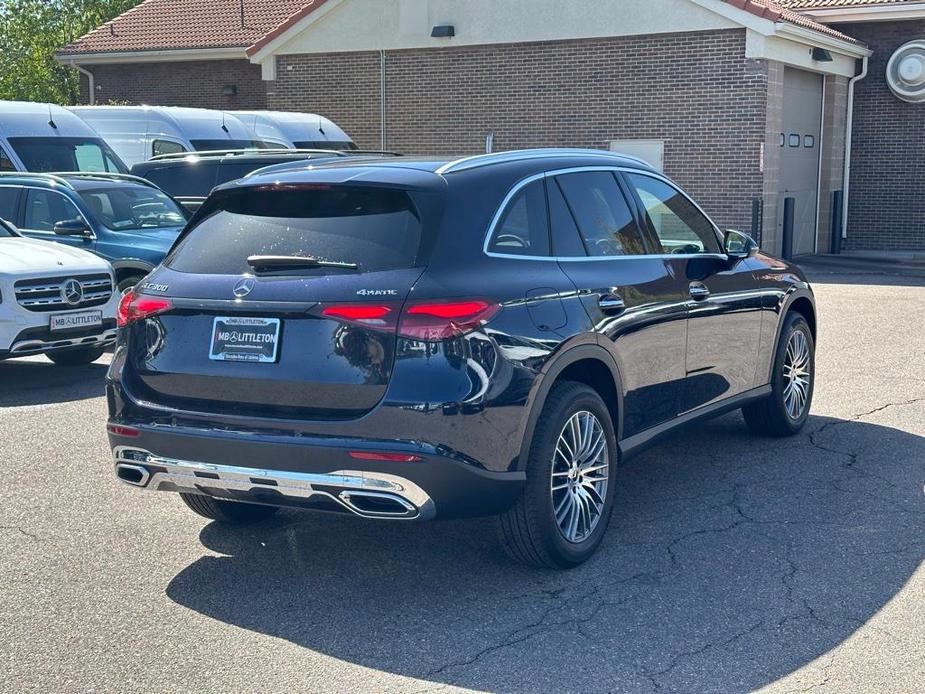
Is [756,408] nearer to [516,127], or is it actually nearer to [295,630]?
[295,630]

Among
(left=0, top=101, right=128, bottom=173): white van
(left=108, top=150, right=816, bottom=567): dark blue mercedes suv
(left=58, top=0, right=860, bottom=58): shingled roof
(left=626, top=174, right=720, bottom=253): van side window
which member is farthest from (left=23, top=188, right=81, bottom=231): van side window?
(left=58, top=0, right=860, bottom=58): shingled roof

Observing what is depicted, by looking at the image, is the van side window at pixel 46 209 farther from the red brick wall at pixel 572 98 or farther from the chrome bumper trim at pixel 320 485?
A: the red brick wall at pixel 572 98

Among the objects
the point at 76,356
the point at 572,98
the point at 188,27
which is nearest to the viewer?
the point at 76,356

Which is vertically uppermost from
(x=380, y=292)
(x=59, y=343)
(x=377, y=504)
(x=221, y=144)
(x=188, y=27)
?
(x=188, y=27)

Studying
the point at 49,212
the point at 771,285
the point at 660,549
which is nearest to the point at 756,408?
the point at 771,285

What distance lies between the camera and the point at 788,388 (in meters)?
8.02

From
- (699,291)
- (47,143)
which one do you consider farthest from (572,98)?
(699,291)

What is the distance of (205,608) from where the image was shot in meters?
5.12

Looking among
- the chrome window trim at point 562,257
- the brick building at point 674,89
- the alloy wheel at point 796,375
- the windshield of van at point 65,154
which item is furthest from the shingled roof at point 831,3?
the chrome window trim at point 562,257

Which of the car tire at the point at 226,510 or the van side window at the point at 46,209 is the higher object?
the van side window at the point at 46,209

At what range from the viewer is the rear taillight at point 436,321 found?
4.83 meters

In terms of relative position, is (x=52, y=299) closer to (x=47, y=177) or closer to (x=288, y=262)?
(x=47, y=177)

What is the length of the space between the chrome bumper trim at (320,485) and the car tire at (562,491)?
1.86 feet

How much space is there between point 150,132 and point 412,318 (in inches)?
654
